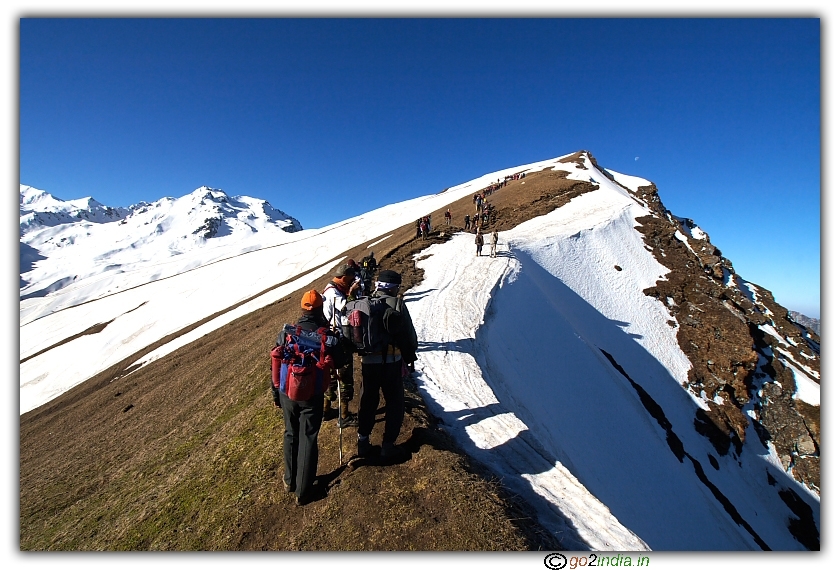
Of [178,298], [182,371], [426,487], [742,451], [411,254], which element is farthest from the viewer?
[178,298]

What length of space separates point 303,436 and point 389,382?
1.64 meters

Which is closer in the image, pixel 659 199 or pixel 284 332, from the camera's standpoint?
pixel 284 332

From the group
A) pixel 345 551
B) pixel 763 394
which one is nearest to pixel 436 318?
pixel 345 551

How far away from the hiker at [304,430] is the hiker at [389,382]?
0.92 meters

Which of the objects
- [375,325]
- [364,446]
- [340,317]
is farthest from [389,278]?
[364,446]

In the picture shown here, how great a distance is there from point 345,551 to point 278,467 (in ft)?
8.90

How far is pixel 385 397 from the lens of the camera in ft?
21.0

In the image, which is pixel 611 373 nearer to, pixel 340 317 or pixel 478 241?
pixel 478 241

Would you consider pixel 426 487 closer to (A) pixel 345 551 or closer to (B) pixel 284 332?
(A) pixel 345 551

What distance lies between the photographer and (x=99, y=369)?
34906mm
